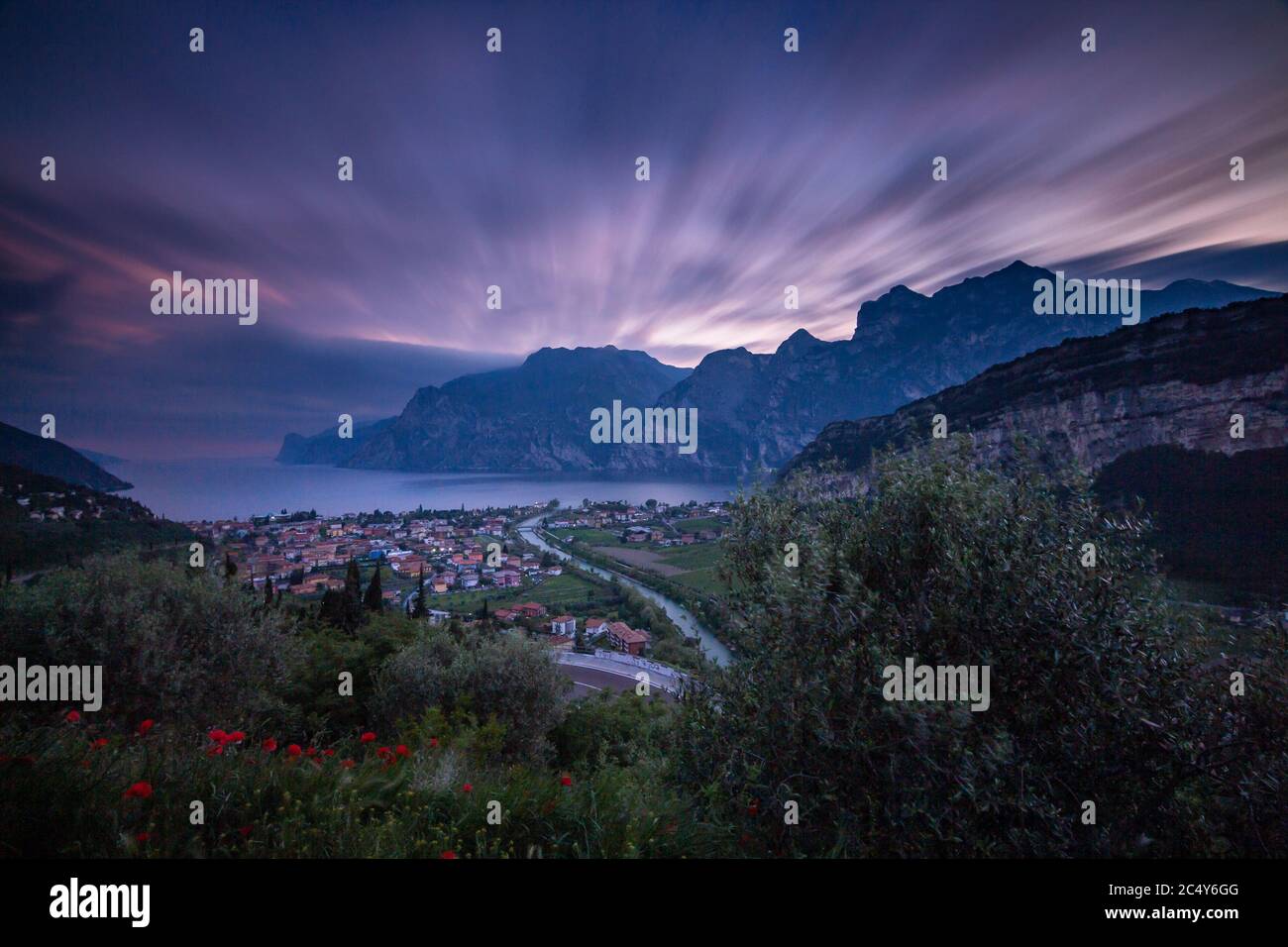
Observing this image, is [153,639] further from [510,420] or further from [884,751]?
[510,420]

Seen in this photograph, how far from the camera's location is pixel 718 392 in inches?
4621

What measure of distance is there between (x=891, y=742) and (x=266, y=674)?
10.6 meters

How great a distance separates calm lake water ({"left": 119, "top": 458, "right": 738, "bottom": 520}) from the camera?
74.1 ft

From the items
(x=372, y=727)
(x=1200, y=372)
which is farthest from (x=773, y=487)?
(x=1200, y=372)

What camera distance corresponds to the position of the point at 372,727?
32.8ft

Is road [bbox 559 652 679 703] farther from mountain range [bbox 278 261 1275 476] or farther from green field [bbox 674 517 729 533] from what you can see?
mountain range [bbox 278 261 1275 476]

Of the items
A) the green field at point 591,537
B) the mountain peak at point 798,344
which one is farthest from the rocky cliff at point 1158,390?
the mountain peak at point 798,344

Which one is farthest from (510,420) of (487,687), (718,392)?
(487,687)

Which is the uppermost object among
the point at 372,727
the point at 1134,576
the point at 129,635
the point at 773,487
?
the point at 773,487

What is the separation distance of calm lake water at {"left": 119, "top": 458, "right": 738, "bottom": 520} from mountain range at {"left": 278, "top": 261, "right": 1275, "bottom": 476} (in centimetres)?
761

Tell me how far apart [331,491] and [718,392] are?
87729 millimetres

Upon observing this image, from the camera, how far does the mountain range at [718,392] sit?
76.9 meters
